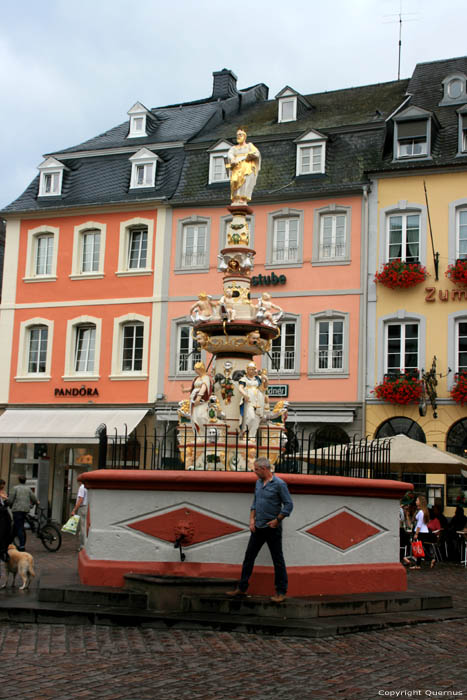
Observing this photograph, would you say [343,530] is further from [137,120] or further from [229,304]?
[137,120]

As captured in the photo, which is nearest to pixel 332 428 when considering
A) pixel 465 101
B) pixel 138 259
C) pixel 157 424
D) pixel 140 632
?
pixel 157 424

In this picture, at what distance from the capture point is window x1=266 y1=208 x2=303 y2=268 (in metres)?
30.9

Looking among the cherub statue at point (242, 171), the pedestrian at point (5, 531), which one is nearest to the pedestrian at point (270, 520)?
the pedestrian at point (5, 531)

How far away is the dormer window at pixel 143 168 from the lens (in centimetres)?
3356

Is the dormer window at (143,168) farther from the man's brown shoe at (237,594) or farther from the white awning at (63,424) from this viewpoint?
the man's brown shoe at (237,594)

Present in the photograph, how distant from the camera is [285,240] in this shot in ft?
102

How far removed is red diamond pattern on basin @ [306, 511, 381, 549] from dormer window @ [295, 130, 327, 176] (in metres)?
20.6

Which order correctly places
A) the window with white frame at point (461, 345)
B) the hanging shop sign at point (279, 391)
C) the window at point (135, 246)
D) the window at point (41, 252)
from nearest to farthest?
the window with white frame at point (461, 345) < the hanging shop sign at point (279, 391) < the window at point (135, 246) < the window at point (41, 252)

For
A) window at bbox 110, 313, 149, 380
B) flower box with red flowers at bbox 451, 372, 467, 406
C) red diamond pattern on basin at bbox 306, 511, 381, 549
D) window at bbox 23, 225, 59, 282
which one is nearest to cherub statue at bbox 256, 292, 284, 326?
red diamond pattern on basin at bbox 306, 511, 381, 549

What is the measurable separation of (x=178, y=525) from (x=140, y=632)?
1.79 metres

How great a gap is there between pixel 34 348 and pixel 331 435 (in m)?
11.1

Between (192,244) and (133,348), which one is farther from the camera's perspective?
(133,348)

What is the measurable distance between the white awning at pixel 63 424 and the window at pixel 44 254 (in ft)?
16.5

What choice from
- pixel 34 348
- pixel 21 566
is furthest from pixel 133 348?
pixel 21 566
